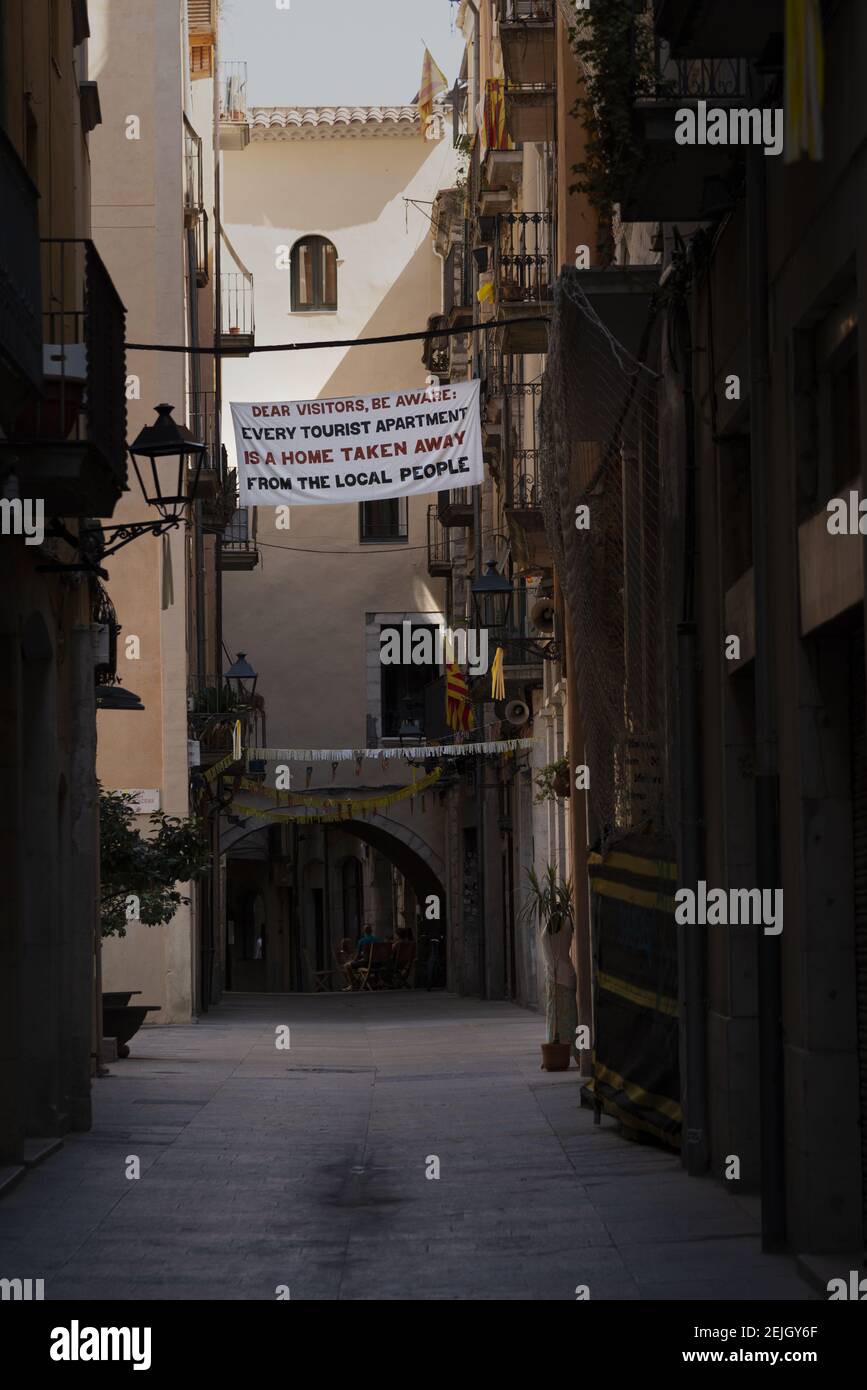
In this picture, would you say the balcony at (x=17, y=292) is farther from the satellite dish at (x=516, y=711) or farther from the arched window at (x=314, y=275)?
the arched window at (x=314, y=275)

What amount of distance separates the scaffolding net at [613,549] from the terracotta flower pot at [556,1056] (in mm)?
3244

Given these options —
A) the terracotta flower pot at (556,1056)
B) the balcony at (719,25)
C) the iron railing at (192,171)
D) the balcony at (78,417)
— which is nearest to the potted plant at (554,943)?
the terracotta flower pot at (556,1056)

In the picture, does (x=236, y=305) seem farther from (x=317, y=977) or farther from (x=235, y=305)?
(x=317, y=977)

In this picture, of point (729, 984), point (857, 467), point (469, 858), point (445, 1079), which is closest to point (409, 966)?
point (469, 858)

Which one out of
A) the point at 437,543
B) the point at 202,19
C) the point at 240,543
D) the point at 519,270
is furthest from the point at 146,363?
the point at 437,543

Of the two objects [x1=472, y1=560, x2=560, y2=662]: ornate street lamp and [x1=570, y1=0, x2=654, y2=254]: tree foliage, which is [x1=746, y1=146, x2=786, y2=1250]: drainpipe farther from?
[x1=472, y1=560, x2=560, y2=662]: ornate street lamp

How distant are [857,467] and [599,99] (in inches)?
133

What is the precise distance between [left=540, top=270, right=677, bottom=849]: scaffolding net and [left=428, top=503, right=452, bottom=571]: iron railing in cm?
2374

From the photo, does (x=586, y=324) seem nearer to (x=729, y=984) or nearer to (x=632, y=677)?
(x=632, y=677)

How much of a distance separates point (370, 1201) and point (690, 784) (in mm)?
3080

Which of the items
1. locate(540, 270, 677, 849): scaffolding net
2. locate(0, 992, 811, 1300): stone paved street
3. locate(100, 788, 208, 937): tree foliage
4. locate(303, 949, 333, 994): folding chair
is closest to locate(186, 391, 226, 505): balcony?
locate(100, 788, 208, 937): tree foliage

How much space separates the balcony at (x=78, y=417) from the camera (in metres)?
12.7

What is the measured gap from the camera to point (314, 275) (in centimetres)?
4553

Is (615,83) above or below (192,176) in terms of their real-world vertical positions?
below
